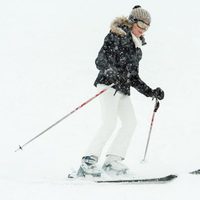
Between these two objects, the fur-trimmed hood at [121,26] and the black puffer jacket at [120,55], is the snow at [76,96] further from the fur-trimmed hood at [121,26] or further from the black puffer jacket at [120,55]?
the fur-trimmed hood at [121,26]

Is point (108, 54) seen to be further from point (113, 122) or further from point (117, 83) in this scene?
point (113, 122)

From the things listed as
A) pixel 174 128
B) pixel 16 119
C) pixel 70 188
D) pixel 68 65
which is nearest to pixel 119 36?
pixel 70 188

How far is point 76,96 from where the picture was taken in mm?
17422

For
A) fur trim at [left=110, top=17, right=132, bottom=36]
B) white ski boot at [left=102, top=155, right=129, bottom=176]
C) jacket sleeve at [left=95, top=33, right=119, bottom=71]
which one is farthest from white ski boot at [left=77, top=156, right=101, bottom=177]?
fur trim at [left=110, top=17, right=132, bottom=36]

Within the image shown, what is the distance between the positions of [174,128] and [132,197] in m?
7.74

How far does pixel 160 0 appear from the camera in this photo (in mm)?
32938

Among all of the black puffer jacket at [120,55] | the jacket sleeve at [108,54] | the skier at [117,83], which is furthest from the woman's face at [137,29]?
the jacket sleeve at [108,54]

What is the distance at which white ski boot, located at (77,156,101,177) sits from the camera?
24.6 feet

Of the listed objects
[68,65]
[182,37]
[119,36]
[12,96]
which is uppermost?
[182,37]

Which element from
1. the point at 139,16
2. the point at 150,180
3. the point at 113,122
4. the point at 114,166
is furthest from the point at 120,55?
the point at 150,180

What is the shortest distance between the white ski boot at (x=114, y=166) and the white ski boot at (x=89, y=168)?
307 millimetres

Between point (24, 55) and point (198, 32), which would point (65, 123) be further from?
point (198, 32)

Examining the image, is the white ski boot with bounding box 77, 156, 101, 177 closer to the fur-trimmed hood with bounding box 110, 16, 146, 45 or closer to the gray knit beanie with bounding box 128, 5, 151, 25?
the fur-trimmed hood with bounding box 110, 16, 146, 45

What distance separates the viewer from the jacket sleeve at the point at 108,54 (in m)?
7.36
